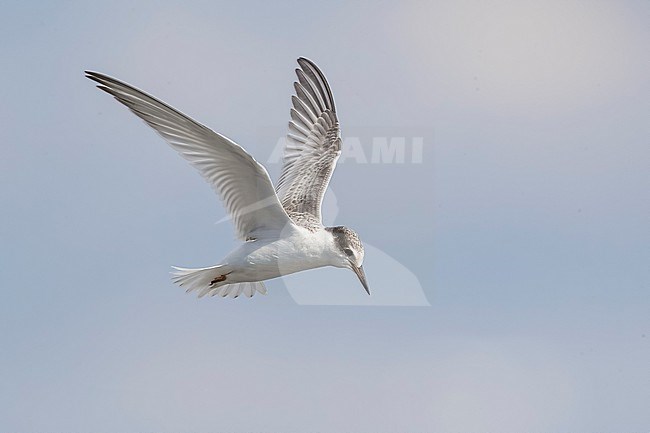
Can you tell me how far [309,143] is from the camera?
10.7 metres

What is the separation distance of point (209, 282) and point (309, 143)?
6.89 ft

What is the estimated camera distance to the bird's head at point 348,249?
28.8 feet

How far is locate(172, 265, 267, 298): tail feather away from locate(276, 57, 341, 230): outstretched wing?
800 millimetres

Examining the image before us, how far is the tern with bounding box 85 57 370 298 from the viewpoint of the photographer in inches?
318

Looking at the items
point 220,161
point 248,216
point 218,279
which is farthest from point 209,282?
point 220,161

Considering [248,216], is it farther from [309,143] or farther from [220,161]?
[309,143]

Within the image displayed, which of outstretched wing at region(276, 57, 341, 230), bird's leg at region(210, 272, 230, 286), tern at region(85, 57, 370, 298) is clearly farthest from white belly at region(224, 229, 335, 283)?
outstretched wing at region(276, 57, 341, 230)

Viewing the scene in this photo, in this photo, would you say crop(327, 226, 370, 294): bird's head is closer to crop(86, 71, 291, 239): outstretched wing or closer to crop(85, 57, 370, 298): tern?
crop(85, 57, 370, 298): tern

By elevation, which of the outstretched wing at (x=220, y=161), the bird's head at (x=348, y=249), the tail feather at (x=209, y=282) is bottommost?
the tail feather at (x=209, y=282)

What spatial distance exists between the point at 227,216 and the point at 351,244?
0.99 meters

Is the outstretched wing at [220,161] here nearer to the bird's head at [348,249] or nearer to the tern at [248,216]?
the tern at [248,216]

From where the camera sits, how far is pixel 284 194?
9836 mm

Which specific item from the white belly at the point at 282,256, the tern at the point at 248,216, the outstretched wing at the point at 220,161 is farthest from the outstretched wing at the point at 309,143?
the white belly at the point at 282,256

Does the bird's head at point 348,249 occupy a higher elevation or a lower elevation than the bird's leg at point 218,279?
higher
